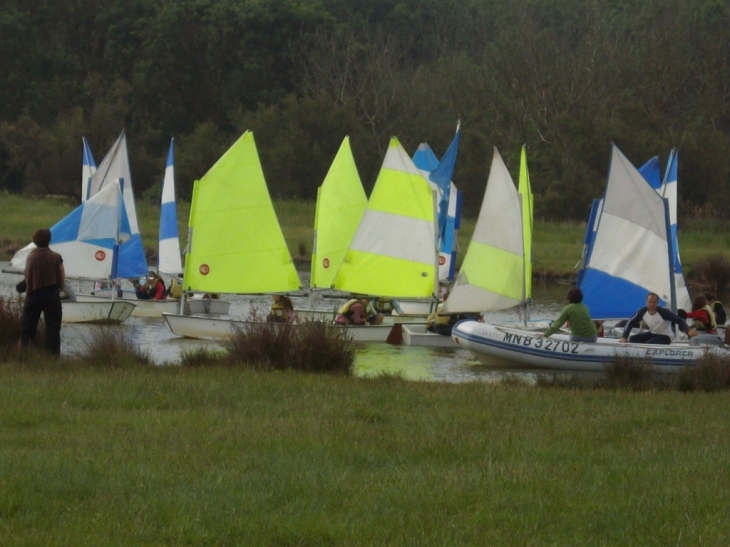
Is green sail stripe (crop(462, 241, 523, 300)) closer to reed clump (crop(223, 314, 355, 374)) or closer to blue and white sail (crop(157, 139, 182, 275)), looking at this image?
reed clump (crop(223, 314, 355, 374))

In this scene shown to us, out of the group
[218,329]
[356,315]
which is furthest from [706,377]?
[218,329]

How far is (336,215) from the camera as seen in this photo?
2511 centimetres

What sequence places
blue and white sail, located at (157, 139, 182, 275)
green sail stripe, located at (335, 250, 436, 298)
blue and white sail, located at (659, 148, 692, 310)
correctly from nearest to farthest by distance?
blue and white sail, located at (659, 148, 692, 310) < green sail stripe, located at (335, 250, 436, 298) < blue and white sail, located at (157, 139, 182, 275)

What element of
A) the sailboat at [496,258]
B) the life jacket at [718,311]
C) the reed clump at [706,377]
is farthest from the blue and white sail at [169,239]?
the reed clump at [706,377]

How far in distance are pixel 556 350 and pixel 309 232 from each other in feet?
87.4

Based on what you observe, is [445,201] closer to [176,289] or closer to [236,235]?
[236,235]

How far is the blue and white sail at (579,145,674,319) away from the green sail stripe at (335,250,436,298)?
15.3 ft

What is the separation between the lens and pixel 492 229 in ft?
66.2

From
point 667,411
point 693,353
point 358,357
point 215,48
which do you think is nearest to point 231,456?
point 667,411

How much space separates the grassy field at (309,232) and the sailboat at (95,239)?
14.3 metres

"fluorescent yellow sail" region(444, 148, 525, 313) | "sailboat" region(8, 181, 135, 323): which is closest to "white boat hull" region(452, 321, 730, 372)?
"fluorescent yellow sail" region(444, 148, 525, 313)

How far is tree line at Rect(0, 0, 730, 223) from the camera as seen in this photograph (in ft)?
158

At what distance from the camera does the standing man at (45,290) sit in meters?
12.4

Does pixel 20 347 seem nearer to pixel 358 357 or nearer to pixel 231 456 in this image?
pixel 231 456
